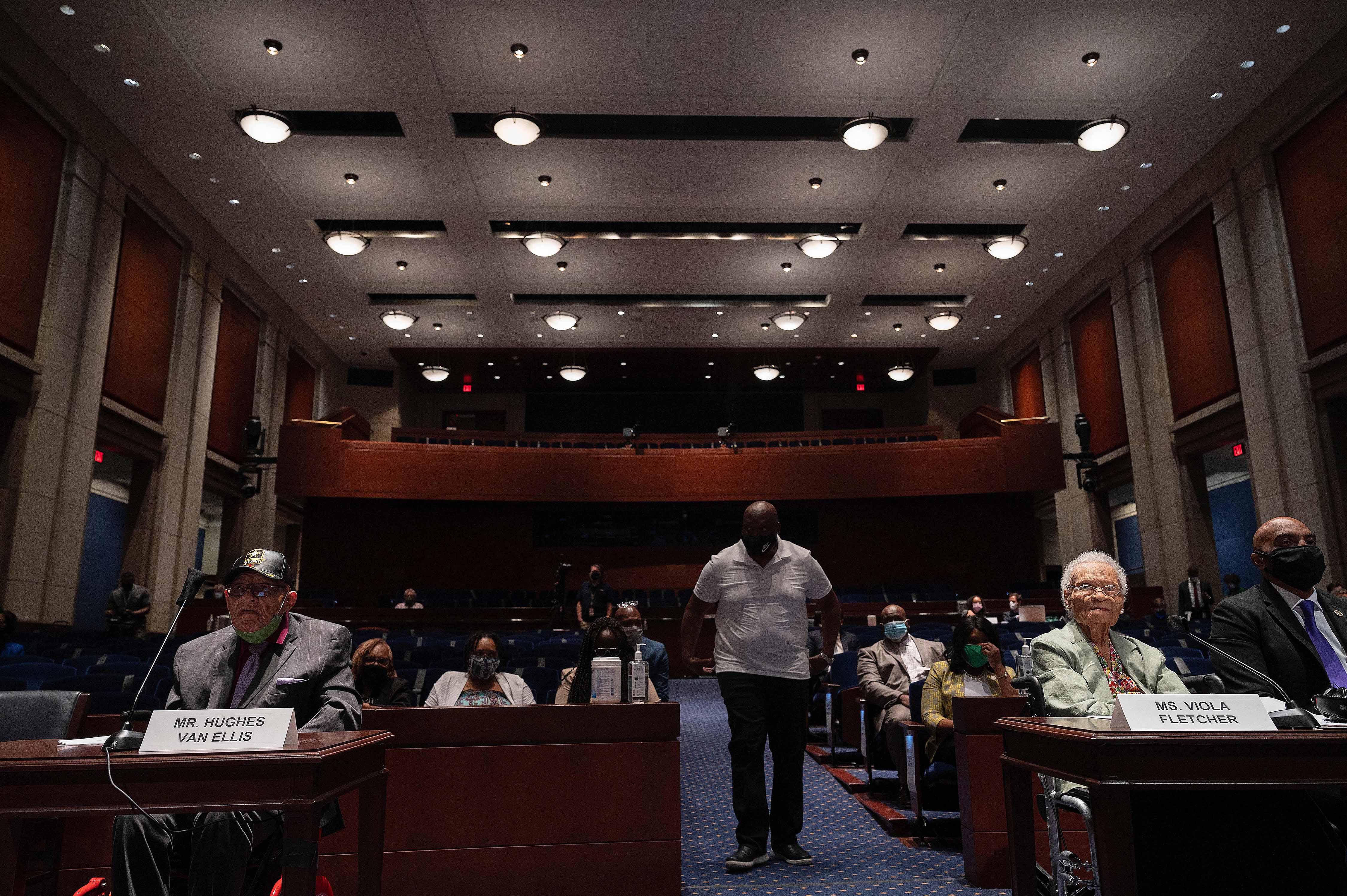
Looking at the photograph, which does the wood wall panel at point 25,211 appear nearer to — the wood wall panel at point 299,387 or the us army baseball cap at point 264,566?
the wood wall panel at point 299,387

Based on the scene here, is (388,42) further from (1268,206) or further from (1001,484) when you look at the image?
(1001,484)

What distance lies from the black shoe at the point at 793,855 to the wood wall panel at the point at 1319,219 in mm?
8990

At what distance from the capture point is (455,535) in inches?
692

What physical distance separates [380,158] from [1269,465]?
11574mm

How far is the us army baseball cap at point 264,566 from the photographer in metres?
2.30

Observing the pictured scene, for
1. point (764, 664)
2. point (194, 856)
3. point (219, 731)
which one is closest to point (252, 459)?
point (764, 664)

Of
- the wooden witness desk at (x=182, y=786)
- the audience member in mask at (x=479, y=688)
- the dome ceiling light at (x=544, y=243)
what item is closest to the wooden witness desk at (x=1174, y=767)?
the wooden witness desk at (x=182, y=786)

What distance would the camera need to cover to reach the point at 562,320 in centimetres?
1522

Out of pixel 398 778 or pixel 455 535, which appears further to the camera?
pixel 455 535

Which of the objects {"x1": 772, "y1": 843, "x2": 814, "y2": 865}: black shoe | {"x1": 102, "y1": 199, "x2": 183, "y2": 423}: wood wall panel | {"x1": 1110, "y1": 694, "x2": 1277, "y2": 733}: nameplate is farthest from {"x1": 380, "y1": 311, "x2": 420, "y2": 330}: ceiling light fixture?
{"x1": 1110, "y1": 694, "x2": 1277, "y2": 733}: nameplate

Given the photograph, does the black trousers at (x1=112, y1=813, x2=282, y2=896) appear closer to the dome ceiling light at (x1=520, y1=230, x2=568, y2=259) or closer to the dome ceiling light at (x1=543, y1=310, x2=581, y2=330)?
the dome ceiling light at (x1=520, y1=230, x2=568, y2=259)

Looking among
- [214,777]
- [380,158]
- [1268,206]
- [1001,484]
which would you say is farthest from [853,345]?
[214,777]

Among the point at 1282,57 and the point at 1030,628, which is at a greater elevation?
the point at 1282,57

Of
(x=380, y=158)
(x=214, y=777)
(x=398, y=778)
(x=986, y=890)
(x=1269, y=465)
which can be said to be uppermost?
(x=380, y=158)
